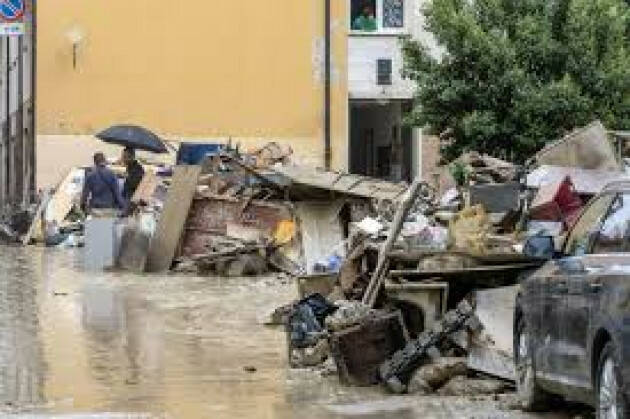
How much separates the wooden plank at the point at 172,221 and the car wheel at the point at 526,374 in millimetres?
12299

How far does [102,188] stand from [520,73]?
7.44 metres

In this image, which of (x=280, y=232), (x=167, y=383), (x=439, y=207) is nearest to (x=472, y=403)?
(x=167, y=383)

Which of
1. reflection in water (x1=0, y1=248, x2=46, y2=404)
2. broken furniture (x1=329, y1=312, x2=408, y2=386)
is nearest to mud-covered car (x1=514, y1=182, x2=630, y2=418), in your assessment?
broken furniture (x1=329, y1=312, x2=408, y2=386)

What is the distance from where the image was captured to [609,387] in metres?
7.96

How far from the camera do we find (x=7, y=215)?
32219 millimetres

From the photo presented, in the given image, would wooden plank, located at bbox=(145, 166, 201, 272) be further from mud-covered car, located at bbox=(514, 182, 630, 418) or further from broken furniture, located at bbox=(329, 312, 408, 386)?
mud-covered car, located at bbox=(514, 182, 630, 418)

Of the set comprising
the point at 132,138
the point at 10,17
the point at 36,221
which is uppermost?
the point at 10,17

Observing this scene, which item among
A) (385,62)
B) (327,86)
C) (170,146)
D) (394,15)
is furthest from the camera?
(394,15)

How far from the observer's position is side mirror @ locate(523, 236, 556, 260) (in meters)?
9.29

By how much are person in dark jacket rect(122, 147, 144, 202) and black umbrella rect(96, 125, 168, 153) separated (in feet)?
8.29

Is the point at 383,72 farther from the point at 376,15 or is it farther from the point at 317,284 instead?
the point at 317,284

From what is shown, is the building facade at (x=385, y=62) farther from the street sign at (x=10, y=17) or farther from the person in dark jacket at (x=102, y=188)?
the person in dark jacket at (x=102, y=188)

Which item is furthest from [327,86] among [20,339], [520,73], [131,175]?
[20,339]

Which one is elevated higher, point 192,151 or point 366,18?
point 366,18
